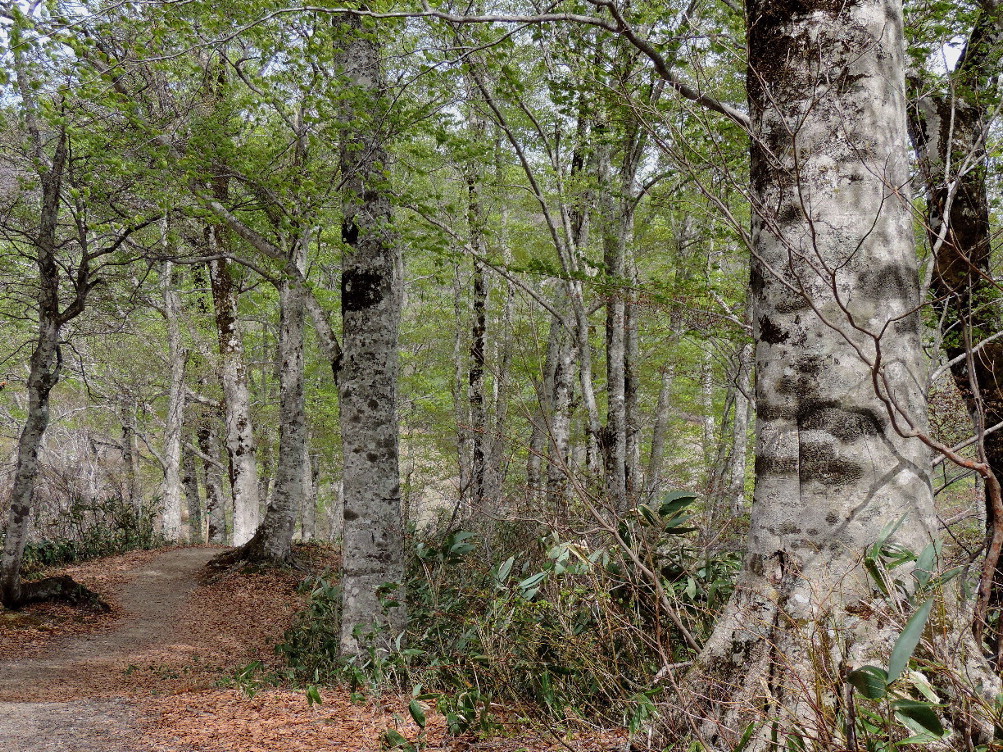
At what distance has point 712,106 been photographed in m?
2.90

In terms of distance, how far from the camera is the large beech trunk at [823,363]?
2047 millimetres

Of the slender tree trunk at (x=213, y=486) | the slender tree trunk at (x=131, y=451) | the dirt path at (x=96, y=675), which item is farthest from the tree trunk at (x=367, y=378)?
the slender tree trunk at (x=213, y=486)

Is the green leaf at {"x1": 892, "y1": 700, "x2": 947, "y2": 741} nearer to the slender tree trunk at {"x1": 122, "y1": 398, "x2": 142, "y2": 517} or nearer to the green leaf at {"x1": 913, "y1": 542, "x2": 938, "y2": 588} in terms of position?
the green leaf at {"x1": 913, "y1": 542, "x2": 938, "y2": 588}

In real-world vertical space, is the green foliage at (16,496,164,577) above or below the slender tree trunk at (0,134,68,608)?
below

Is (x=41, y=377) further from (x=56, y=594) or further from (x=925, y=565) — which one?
(x=925, y=565)

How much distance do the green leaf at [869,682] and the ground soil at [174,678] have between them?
0.93 metres

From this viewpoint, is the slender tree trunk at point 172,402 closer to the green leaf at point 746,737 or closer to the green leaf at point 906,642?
the green leaf at point 746,737

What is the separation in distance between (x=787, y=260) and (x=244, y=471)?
11786 millimetres

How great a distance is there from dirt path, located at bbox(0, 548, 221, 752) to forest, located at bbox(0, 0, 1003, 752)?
0.36 metres

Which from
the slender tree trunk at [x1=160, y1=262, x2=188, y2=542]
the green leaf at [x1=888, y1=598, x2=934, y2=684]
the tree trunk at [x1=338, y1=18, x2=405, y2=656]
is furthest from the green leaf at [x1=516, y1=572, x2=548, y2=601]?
the slender tree trunk at [x1=160, y1=262, x2=188, y2=542]

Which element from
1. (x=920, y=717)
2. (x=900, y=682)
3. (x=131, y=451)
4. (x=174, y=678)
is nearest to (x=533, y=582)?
(x=900, y=682)

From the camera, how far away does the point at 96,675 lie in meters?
6.67

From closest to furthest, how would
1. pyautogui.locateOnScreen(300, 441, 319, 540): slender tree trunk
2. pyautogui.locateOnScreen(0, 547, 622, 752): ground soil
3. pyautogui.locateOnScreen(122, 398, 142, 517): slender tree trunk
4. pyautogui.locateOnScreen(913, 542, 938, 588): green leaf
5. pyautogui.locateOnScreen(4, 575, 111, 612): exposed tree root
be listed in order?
pyautogui.locateOnScreen(913, 542, 938, 588): green leaf < pyautogui.locateOnScreen(0, 547, 622, 752): ground soil < pyautogui.locateOnScreen(4, 575, 111, 612): exposed tree root < pyautogui.locateOnScreen(122, 398, 142, 517): slender tree trunk < pyautogui.locateOnScreen(300, 441, 319, 540): slender tree trunk

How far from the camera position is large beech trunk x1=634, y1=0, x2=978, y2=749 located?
80.6 inches
